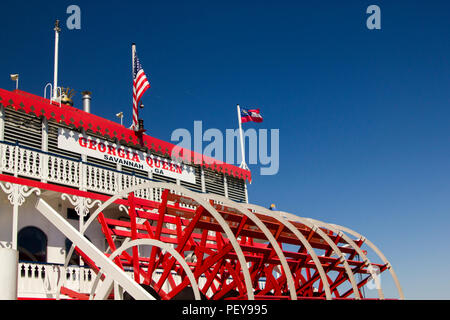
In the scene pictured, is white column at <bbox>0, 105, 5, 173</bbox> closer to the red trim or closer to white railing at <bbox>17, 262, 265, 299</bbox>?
the red trim

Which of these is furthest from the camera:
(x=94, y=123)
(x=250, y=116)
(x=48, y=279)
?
A: (x=250, y=116)

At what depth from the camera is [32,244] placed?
11273mm

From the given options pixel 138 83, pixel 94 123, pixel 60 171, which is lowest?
pixel 60 171

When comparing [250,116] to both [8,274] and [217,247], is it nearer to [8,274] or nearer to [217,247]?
[217,247]

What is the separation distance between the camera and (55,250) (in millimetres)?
11547

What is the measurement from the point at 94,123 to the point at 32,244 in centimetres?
344

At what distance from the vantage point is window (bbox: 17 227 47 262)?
1109 centimetres

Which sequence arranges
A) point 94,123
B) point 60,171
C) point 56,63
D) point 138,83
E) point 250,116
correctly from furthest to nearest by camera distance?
point 250,116, point 138,83, point 56,63, point 94,123, point 60,171

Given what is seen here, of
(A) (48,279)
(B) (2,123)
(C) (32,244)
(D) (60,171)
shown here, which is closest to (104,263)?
(A) (48,279)

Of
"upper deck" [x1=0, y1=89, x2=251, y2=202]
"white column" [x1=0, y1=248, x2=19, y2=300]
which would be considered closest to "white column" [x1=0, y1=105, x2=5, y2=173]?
"upper deck" [x1=0, y1=89, x2=251, y2=202]

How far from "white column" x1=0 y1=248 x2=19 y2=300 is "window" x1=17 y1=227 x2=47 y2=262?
625cm

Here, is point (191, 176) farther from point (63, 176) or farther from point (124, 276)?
point (124, 276)

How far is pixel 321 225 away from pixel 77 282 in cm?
526
